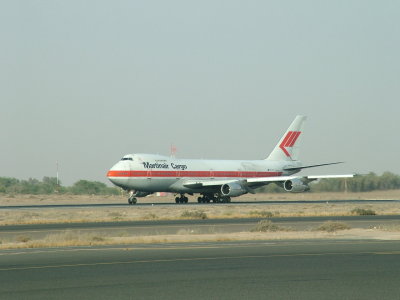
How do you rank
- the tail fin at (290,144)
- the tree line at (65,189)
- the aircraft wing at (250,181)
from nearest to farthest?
1. the aircraft wing at (250,181)
2. the tail fin at (290,144)
3. the tree line at (65,189)

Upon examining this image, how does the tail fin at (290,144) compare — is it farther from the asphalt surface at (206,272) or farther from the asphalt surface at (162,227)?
the asphalt surface at (206,272)

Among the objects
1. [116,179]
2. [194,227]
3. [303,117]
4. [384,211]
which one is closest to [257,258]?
[194,227]

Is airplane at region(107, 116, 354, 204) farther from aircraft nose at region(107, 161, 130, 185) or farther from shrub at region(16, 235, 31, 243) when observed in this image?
shrub at region(16, 235, 31, 243)

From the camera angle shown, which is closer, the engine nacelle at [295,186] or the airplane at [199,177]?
the airplane at [199,177]

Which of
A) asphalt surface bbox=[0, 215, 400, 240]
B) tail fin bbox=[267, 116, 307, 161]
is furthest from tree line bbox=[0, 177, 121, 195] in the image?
asphalt surface bbox=[0, 215, 400, 240]

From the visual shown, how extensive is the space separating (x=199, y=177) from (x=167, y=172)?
14.2 ft

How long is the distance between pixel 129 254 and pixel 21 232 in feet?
48.6

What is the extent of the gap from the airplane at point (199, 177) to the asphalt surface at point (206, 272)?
45624mm

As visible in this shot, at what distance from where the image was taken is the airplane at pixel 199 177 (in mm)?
74438

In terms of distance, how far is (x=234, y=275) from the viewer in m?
19.3

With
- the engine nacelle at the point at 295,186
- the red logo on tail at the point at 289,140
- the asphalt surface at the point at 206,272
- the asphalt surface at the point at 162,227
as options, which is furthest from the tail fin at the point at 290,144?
the asphalt surface at the point at 206,272

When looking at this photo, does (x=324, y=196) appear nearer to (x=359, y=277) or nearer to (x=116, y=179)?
(x=116, y=179)

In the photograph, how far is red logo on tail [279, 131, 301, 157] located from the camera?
91938 millimetres

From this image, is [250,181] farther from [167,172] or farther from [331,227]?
[331,227]
